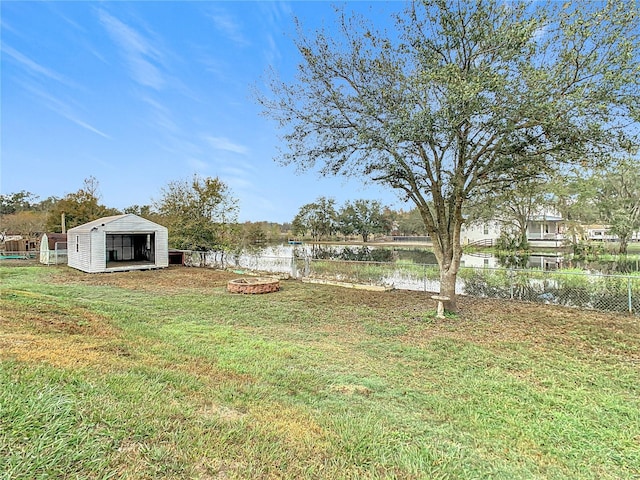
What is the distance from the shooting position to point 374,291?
9.83 m

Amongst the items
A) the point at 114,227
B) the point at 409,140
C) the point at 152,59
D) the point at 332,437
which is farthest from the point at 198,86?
the point at 332,437

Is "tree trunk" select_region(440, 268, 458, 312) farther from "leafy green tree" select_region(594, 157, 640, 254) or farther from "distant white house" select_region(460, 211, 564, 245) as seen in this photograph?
"distant white house" select_region(460, 211, 564, 245)

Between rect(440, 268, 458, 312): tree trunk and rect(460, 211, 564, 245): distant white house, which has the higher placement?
rect(460, 211, 564, 245): distant white house

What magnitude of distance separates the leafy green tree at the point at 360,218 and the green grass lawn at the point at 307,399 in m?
35.3

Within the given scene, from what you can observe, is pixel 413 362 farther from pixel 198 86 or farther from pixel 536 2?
pixel 198 86

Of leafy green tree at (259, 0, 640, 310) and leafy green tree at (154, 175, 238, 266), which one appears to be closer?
leafy green tree at (259, 0, 640, 310)

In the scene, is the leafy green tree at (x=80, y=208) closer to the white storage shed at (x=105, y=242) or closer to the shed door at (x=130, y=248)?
the shed door at (x=130, y=248)

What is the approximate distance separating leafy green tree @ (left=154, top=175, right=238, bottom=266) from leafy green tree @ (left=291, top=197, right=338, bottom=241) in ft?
67.1

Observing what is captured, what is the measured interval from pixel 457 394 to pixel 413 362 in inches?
38.1

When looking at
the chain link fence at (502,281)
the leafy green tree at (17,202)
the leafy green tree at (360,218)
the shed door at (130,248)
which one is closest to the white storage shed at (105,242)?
A: the shed door at (130,248)

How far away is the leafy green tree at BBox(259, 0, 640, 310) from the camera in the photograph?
16.7 feet

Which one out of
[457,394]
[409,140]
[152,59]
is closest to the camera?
[457,394]

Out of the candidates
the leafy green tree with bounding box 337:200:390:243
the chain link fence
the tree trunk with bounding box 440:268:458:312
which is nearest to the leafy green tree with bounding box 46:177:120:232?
the chain link fence

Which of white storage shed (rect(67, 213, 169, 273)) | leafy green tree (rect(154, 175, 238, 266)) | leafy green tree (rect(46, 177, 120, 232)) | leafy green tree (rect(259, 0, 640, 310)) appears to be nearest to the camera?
leafy green tree (rect(259, 0, 640, 310))
